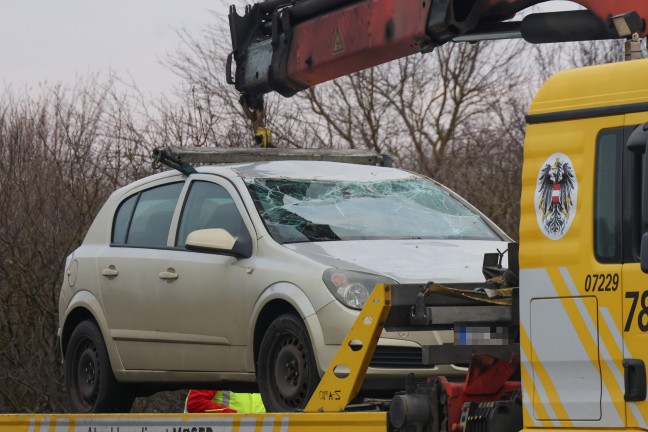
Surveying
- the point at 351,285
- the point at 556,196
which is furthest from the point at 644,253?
the point at 351,285

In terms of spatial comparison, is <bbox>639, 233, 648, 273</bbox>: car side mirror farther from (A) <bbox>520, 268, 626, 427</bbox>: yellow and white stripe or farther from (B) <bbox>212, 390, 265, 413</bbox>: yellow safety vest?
(B) <bbox>212, 390, 265, 413</bbox>: yellow safety vest

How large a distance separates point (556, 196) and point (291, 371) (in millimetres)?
2210

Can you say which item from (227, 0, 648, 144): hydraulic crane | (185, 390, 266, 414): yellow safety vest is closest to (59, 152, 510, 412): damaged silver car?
(227, 0, 648, 144): hydraulic crane

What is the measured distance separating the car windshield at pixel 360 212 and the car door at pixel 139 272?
31.6 inches

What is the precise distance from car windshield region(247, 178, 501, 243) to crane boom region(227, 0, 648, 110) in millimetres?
699

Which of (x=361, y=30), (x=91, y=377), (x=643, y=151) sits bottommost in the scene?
(x=91, y=377)

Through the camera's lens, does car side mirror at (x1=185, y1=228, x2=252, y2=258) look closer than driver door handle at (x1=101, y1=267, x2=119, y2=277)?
Yes

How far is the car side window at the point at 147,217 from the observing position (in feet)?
27.8

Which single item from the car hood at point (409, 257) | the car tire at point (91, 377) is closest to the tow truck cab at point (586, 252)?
the car hood at point (409, 257)

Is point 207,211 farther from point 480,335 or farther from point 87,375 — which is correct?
point 480,335

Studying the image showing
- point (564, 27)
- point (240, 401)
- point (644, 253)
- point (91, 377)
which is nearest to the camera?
point (644, 253)

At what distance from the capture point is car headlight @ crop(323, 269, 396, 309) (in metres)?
6.79

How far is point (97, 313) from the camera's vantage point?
8.55m

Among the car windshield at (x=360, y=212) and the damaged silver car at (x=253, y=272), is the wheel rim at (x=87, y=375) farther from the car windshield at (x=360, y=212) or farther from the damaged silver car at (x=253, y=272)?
the car windshield at (x=360, y=212)
